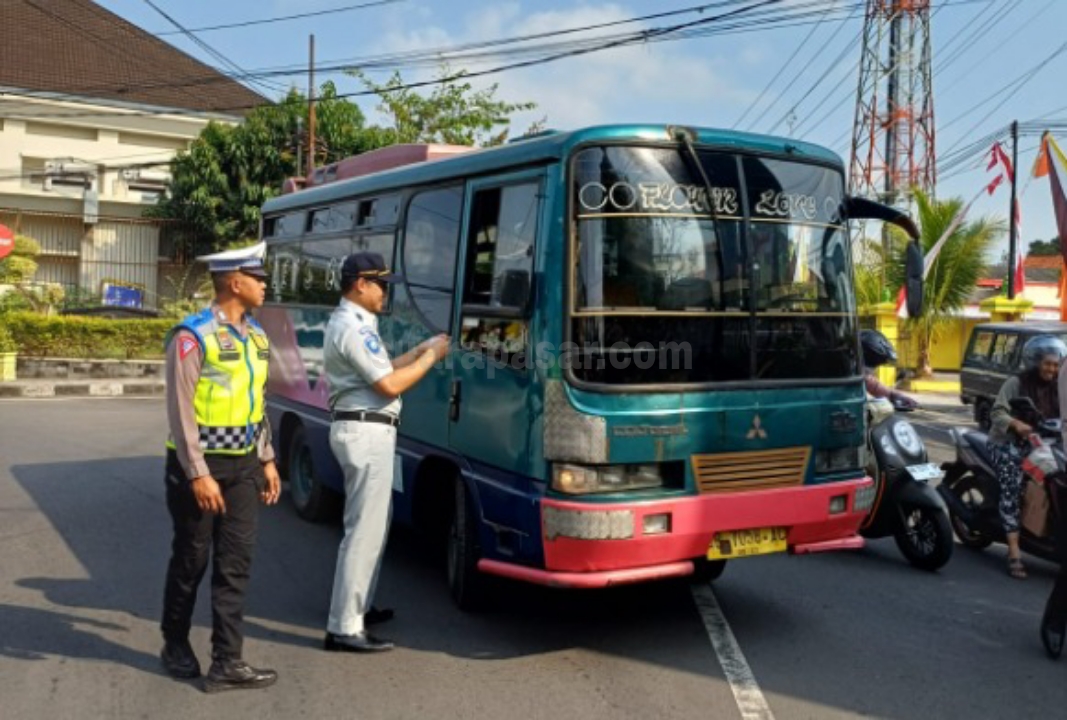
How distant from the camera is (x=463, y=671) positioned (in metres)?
4.37

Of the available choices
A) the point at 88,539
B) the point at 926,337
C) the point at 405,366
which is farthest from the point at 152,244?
the point at 405,366

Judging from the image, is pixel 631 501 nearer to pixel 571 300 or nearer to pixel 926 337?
pixel 571 300

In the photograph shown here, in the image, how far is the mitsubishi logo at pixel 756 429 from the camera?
182 inches

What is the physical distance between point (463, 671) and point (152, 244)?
25.9 metres

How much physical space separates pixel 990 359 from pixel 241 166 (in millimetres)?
19788

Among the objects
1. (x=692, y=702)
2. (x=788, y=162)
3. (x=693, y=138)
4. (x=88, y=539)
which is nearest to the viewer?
(x=692, y=702)

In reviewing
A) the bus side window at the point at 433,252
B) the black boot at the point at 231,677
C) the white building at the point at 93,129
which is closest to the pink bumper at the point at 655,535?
the black boot at the point at 231,677

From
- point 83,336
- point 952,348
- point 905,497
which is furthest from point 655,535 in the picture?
point 952,348

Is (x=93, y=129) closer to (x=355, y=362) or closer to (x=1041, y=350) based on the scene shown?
(x=355, y=362)

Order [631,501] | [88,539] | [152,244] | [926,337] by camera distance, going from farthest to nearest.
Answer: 1. [152,244]
2. [926,337]
3. [88,539]
4. [631,501]

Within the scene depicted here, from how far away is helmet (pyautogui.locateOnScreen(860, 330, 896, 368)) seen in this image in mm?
6695

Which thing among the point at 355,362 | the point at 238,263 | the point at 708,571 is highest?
the point at 238,263

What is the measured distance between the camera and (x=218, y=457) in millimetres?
4129

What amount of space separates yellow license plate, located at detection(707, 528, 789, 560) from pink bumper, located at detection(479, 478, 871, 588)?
0.04m
